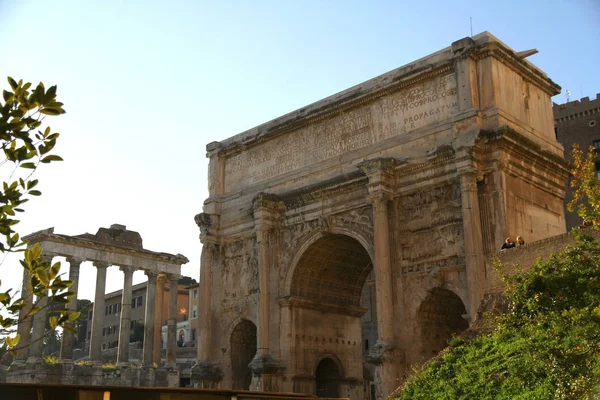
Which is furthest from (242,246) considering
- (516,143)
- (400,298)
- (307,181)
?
(516,143)

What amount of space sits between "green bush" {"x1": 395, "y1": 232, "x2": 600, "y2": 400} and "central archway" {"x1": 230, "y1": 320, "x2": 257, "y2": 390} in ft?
39.9

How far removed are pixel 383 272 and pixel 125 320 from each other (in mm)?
26640

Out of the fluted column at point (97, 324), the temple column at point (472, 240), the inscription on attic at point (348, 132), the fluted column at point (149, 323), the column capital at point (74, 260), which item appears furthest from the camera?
the fluted column at point (149, 323)

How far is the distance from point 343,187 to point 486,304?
7.92 m

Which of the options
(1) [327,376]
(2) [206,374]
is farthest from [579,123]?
(2) [206,374]

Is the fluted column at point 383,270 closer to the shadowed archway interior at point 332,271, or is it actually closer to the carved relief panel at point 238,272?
the shadowed archway interior at point 332,271

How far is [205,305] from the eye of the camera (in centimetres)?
2856

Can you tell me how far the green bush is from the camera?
12.3 metres

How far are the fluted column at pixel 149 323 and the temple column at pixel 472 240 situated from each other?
2913 cm

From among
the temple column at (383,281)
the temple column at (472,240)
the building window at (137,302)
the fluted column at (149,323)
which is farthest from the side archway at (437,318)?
the building window at (137,302)

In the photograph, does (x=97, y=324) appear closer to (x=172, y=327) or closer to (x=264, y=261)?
(x=172, y=327)

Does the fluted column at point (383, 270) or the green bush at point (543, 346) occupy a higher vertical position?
the fluted column at point (383, 270)

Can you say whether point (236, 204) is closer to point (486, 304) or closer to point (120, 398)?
point (486, 304)

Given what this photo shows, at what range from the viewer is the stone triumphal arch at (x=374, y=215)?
2175cm
